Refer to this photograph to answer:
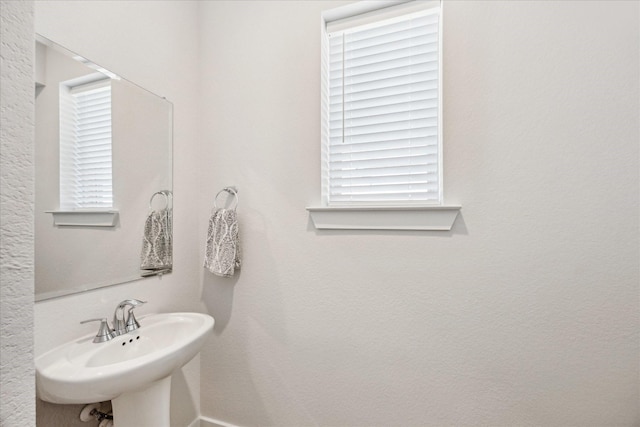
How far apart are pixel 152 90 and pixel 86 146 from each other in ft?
1.36

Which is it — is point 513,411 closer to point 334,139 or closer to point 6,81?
point 334,139

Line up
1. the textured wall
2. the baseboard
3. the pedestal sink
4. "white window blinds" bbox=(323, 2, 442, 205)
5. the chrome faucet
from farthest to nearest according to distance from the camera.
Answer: the baseboard → "white window blinds" bbox=(323, 2, 442, 205) → the chrome faucet → the pedestal sink → the textured wall

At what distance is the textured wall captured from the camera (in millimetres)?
324

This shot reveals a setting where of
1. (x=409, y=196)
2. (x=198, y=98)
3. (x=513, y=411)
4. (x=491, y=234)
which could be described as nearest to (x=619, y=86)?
(x=491, y=234)

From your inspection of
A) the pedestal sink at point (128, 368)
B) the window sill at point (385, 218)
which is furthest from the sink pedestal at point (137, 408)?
the window sill at point (385, 218)

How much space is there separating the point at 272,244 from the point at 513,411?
1.17 meters

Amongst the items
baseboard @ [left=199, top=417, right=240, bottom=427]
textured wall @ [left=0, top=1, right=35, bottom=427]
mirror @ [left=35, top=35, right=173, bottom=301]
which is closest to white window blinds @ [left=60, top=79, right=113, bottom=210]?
mirror @ [left=35, top=35, right=173, bottom=301]

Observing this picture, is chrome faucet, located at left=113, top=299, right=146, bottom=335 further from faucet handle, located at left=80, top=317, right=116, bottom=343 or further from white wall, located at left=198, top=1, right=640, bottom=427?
white wall, located at left=198, top=1, right=640, bottom=427

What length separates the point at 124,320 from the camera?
125 centimetres

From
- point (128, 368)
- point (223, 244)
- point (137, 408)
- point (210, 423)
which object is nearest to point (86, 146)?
point (223, 244)

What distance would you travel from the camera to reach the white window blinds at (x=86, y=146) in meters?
1.13

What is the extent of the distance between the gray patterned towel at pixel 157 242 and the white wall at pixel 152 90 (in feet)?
0.17

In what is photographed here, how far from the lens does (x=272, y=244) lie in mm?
1561

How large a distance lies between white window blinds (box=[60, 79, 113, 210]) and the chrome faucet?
1.28 ft
